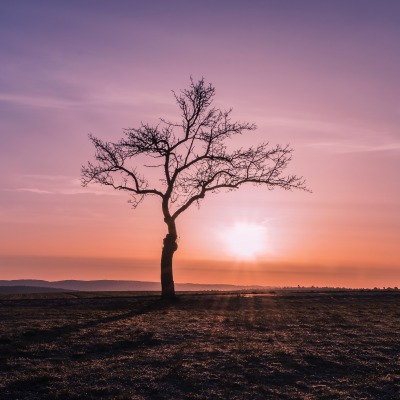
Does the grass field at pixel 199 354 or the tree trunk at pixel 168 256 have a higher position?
the tree trunk at pixel 168 256

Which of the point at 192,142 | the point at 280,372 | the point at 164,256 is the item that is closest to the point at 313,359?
the point at 280,372

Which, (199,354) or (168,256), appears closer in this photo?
(199,354)

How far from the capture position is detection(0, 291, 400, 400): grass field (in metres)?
12.8

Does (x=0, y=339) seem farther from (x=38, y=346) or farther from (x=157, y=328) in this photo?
(x=157, y=328)

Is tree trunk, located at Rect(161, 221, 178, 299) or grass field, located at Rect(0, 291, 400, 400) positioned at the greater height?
tree trunk, located at Rect(161, 221, 178, 299)

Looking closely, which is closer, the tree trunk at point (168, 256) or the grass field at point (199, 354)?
the grass field at point (199, 354)

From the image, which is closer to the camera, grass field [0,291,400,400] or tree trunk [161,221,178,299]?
grass field [0,291,400,400]

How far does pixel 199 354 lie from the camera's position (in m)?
16.0

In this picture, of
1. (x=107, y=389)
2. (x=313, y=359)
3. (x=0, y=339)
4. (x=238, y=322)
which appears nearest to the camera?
(x=107, y=389)

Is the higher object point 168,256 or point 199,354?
point 168,256

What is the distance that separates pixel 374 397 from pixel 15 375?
29.2ft

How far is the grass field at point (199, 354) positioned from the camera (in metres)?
12.8

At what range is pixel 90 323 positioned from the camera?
21312 mm

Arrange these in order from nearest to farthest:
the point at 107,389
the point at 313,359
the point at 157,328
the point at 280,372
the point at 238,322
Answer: the point at 107,389
the point at 280,372
the point at 313,359
the point at 157,328
the point at 238,322
